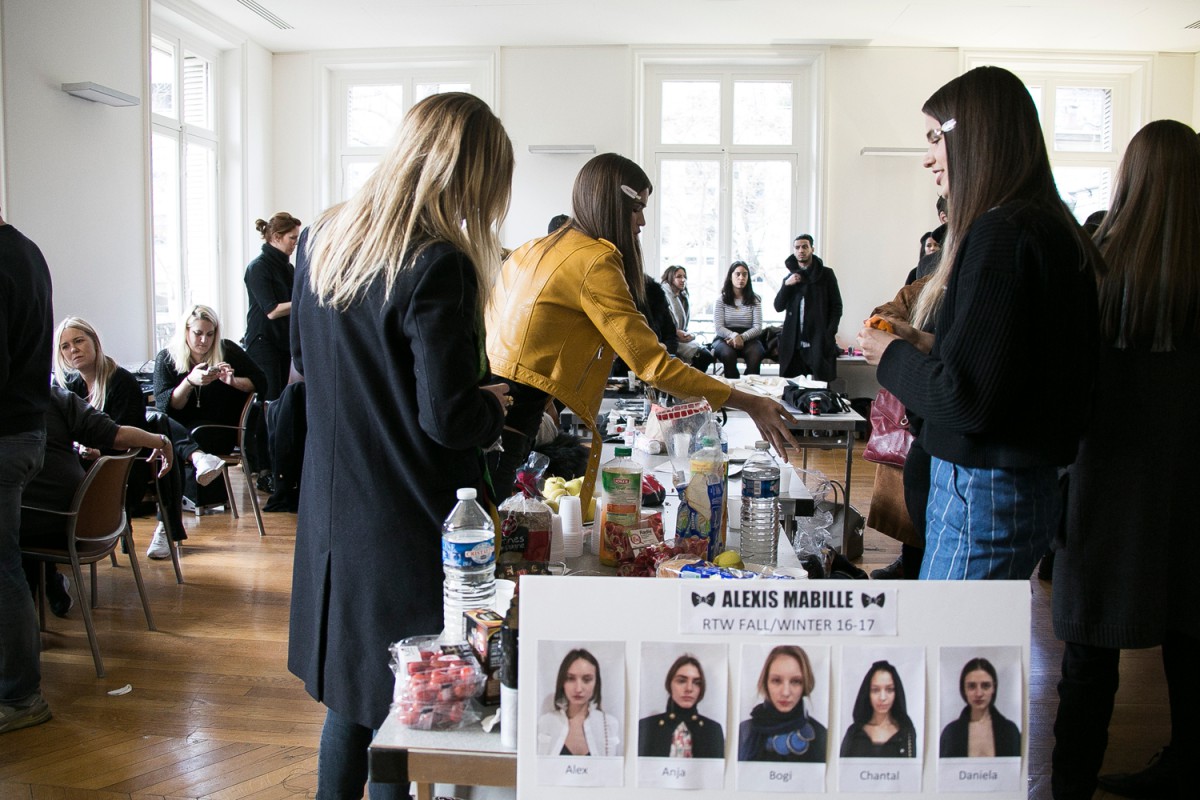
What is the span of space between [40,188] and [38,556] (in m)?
3.73

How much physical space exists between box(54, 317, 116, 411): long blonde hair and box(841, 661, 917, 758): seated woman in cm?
388

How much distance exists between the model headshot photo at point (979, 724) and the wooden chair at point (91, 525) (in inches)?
113

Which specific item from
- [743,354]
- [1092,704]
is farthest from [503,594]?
[743,354]

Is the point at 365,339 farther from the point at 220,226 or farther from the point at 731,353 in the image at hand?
the point at 220,226

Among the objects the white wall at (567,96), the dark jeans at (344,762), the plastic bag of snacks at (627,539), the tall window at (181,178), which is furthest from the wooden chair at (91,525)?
the white wall at (567,96)

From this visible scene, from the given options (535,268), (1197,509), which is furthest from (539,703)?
(1197,509)

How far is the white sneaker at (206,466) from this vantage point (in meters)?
4.79

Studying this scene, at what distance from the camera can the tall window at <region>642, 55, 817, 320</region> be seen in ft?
31.2

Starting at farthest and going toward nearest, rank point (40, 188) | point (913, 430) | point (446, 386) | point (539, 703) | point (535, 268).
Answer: point (40, 188) < point (535, 268) < point (913, 430) < point (446, 386) < point (539, 703)

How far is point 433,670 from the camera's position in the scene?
3.68 feet

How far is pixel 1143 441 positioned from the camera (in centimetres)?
176

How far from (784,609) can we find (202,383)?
4.59m

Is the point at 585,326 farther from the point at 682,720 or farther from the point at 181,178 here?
the point at 181,178

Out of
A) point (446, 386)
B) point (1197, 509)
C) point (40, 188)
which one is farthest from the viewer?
point (40, 188)
